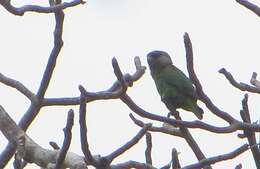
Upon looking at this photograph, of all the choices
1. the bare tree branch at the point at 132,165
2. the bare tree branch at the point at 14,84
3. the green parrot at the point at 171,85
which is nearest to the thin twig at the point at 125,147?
the bare tree branch at the point at 132,165

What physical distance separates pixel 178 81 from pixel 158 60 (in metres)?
0.64

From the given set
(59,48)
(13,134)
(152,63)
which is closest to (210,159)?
(13,134)

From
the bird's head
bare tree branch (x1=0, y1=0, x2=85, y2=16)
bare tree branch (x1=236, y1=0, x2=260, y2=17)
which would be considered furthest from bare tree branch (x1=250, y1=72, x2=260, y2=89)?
the bird's head

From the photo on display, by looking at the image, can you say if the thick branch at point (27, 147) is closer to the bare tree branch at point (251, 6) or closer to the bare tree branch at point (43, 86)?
the bare tree branch at point (43, 86)

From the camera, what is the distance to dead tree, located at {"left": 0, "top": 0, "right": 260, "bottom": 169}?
104 inches

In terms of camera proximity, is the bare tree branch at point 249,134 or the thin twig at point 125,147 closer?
the thin twig at point 125,147

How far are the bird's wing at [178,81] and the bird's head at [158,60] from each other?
108mm

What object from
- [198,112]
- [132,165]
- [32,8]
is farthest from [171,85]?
[132,165]

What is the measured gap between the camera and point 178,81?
755 cm

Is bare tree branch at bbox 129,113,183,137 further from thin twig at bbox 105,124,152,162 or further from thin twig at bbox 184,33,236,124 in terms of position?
thin twig at bbox 105,124,152,162

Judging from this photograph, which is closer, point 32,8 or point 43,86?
point 32,8

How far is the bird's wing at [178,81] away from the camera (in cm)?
736

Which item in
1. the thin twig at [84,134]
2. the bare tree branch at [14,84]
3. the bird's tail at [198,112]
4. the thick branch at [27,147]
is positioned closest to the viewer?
the thin twig at [84,134]

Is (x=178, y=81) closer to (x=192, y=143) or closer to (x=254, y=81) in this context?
(x=254, y=81)
